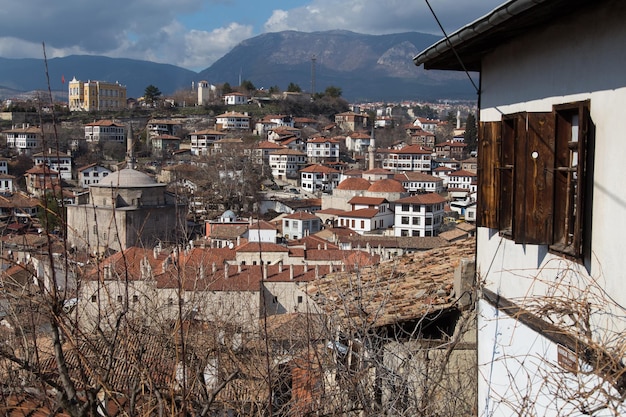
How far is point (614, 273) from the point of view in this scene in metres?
2.44

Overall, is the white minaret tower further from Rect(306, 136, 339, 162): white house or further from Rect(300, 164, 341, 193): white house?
Rect(300, 164, 341, 193): white house

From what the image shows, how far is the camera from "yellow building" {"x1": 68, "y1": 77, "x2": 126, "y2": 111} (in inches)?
3339

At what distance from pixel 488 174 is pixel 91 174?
50.3 m

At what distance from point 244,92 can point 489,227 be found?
303ft

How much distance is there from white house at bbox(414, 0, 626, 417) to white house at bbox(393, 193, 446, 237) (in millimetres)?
35458

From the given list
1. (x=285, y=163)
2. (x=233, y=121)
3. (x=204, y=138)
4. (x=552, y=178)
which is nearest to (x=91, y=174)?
(x=285, y=163)

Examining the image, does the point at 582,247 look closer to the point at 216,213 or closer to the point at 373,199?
the point at 373,199

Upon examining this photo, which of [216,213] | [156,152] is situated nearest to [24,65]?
[156,152]

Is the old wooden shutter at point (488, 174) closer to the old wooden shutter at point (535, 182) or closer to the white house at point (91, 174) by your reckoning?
the old wooden shutter at point (535, 182)

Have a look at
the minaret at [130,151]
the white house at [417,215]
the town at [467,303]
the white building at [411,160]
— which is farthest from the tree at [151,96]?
the town at [467,303]

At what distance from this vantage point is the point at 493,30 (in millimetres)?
3113

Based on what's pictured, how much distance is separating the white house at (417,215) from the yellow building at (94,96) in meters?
55.0

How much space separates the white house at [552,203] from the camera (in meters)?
2.45

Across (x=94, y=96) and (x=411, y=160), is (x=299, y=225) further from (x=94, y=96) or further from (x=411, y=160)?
(x=94, y=96)
